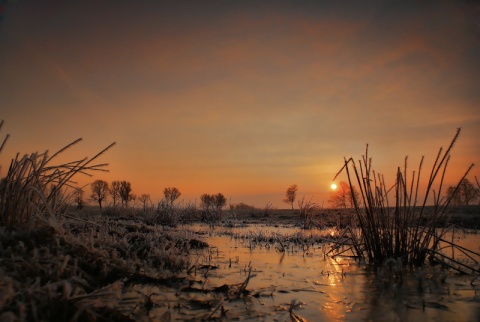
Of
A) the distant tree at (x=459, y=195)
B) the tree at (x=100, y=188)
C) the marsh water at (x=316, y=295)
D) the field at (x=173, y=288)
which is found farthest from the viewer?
the tree at (x=100, y=188)

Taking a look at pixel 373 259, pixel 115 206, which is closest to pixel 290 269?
pixel 373 259

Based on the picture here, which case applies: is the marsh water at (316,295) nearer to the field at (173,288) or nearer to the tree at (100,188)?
the field at (173,288)

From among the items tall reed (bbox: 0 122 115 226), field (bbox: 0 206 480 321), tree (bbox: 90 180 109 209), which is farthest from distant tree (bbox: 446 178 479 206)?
tree (bbox: 90 180 109 209)

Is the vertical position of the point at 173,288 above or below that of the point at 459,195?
below

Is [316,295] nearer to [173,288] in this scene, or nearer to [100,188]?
[173,288]

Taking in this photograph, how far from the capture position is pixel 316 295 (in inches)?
141

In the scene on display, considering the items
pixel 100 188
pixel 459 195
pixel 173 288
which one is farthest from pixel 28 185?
pixel 100 188

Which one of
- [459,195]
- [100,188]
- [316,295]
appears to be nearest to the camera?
[316,295]

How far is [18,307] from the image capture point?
2.07 meters

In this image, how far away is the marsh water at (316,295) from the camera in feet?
9.45

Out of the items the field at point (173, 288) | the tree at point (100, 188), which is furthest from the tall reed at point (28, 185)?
the tree at point (100, 188)

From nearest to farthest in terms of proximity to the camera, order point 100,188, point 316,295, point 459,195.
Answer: point 316,295 < point 459,195 < point 100,188

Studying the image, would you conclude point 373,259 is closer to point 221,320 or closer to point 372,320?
point 372,320

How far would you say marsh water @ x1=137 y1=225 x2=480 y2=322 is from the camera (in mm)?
2881
